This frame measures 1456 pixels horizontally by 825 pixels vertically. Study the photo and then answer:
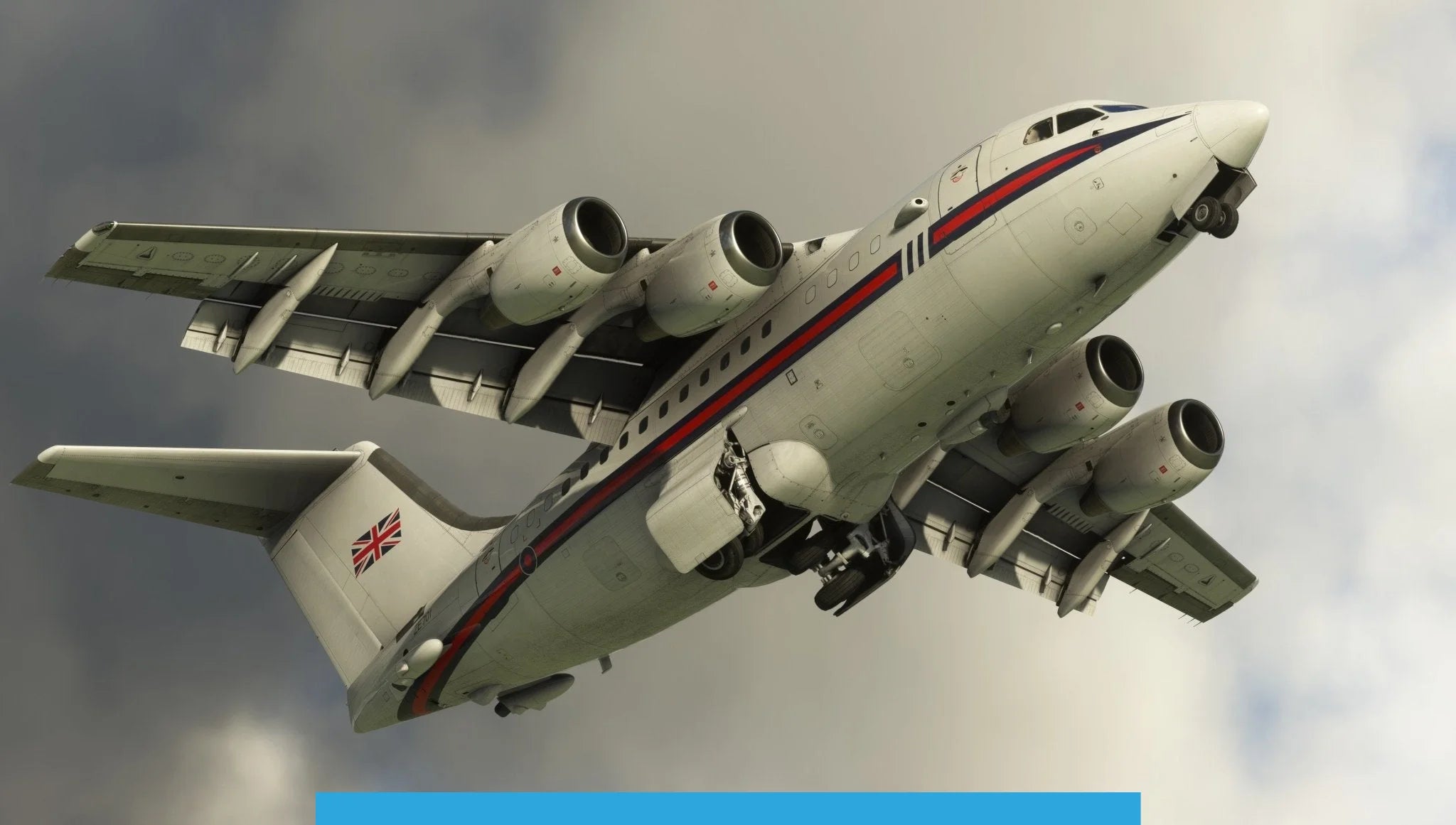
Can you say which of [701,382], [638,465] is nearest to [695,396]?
[701,382]

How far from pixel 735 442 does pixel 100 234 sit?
5492 mm

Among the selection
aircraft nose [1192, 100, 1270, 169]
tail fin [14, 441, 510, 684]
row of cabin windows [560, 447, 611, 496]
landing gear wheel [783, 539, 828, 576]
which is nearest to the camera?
aircraft nose [1192, 100, 1270, 169]

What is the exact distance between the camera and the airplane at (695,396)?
1284cm

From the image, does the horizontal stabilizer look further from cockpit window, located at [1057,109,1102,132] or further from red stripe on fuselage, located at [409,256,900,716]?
cockpit window, located at [1057,109,1102,132]

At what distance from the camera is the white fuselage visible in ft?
41.1

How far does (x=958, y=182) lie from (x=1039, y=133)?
0.72 m

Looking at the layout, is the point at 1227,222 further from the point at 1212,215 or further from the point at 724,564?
the point at 724,564

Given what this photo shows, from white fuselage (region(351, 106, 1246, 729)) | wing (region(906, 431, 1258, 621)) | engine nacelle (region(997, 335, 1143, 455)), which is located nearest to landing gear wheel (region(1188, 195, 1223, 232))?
white fuselage (region(351, 106, 1246, 729))

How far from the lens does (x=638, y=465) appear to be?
15328 mm

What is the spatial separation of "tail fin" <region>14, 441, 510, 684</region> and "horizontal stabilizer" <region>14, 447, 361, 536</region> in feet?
0.04

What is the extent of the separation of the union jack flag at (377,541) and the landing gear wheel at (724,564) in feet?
14.3

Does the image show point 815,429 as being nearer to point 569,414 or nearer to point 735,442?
point 735,442

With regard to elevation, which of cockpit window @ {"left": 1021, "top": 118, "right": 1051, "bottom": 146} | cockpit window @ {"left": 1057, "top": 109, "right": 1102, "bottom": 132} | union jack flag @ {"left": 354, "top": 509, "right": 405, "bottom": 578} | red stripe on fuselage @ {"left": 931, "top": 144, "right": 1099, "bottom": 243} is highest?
cockpit window @ {"left": 1057, "top": 109, "right": 1102, "bottom": 132}

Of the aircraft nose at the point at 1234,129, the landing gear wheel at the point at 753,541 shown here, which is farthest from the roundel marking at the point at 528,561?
the aircraft nose at the point at 1234,129
